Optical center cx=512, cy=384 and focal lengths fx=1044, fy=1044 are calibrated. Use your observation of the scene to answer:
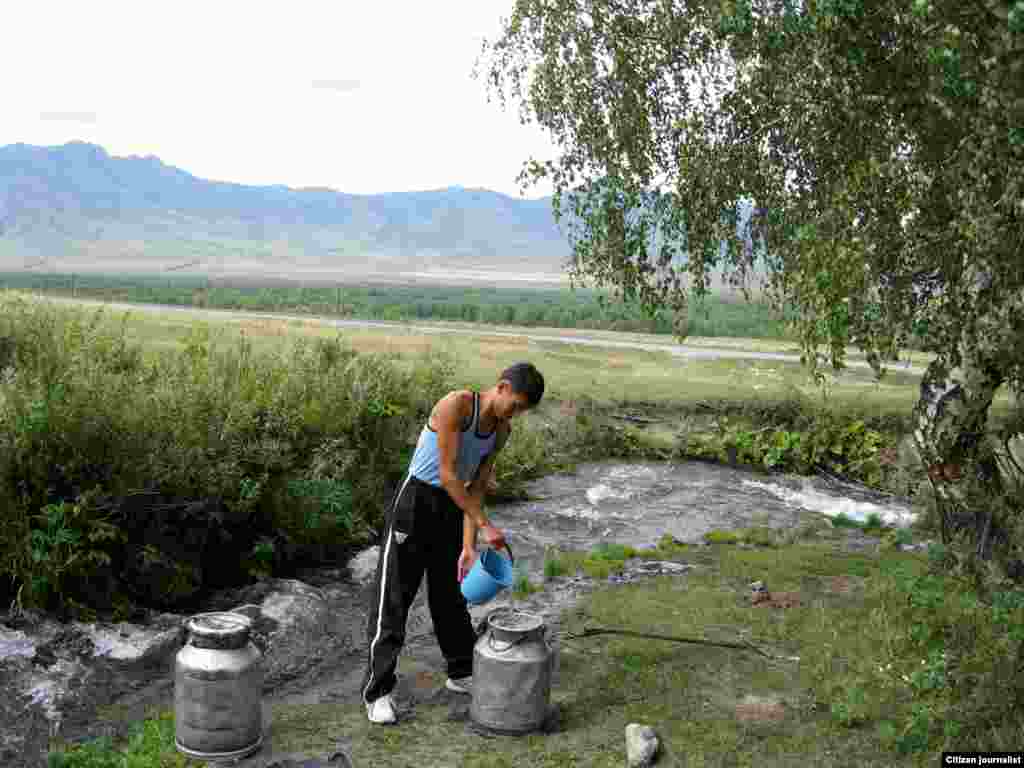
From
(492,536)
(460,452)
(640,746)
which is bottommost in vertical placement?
(640,746)

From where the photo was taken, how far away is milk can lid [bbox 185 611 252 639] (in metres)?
5.30

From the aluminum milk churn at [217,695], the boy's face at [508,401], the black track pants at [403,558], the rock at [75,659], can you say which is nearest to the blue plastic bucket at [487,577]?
the black track pants at [403,558]

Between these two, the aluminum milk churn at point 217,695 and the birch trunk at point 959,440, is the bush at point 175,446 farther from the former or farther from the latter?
the birch trunk at point 959,440

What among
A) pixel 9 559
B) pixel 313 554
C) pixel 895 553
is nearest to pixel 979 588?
pixel 895 553

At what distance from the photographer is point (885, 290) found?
6.82 metres

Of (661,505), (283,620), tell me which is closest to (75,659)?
(283,620)

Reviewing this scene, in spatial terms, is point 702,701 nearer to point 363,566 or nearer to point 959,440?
point 959,440

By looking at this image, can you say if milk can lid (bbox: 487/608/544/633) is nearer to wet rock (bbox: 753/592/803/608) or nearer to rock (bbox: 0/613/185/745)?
rock (bbox: 0/613/185/745)

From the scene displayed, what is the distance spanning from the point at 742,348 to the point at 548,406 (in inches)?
582

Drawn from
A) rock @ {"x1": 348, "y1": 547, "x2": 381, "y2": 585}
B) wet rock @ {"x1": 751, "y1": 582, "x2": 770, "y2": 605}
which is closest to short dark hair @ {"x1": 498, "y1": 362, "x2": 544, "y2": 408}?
wet rock @ {"x1": 751, "y1": 582, "x2": 770, "y2": 605}

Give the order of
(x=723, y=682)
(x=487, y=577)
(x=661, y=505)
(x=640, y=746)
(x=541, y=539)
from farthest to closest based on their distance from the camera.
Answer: (x=661, y=505)
(x=541, y=539)
(x=723, y=682)
(x=487, y=577)
(x=640, y=746)

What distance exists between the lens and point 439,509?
18.7 ft

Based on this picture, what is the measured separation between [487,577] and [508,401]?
0.94 meters

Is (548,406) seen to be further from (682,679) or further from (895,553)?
(682,679)
